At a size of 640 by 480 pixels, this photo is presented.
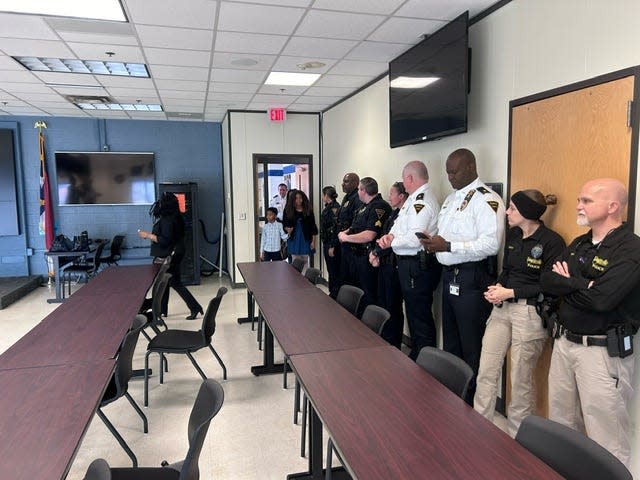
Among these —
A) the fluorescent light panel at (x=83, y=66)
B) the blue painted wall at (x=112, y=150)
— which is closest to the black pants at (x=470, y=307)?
the fluorescent light panel at (x=83, y=66)

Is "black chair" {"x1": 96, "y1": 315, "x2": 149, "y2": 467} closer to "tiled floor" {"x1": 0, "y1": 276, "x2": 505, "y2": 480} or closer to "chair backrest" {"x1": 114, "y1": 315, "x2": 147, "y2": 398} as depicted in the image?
"chair backrest" {"x1": 114, "y1": 315, "x2": 147, "y2": 398}

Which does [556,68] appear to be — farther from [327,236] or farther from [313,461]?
[327,236]

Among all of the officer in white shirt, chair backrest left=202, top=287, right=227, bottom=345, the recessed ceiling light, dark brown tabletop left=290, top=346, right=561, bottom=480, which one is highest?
the recessed ceiling light

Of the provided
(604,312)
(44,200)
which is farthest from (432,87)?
(44,200)

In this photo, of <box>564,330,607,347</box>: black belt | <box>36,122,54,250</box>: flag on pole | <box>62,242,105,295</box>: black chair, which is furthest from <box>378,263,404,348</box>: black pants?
<box>36,122,54,250</box>: flag on pole

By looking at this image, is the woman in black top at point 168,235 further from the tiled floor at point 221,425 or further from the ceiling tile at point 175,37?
the ceiling tile at point 175,37

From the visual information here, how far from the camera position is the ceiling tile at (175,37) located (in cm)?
364

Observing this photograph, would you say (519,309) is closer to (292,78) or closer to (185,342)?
(185,342)

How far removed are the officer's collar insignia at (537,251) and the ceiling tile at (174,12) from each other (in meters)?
2.66

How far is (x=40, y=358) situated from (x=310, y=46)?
3.26 metres

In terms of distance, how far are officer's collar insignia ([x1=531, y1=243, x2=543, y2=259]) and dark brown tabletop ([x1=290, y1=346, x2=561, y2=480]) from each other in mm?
1065

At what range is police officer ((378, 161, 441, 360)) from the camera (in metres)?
3.65

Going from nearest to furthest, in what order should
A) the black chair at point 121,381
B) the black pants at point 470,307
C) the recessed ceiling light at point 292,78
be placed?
the black chair at point 121,381 < the black pants at point 470,307 < the recessed ceiling light at point 292,78

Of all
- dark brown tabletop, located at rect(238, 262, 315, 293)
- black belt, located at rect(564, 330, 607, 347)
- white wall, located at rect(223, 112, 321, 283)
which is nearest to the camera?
black belt, located at rect(564, 330, 607, 347)
